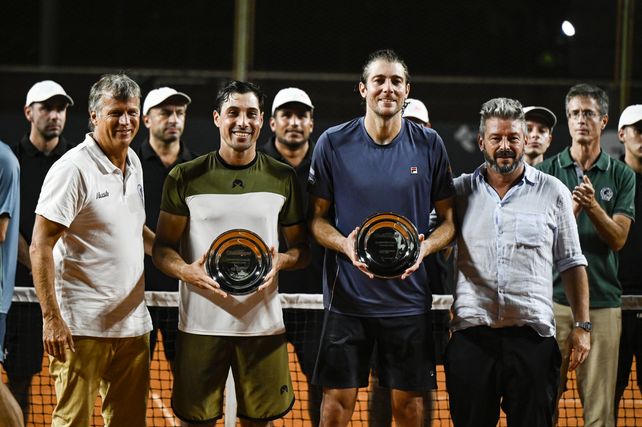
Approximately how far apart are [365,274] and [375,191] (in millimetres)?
376

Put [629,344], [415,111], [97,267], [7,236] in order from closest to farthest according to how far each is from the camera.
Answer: [97,267], [7,236], [629,344], [415,111]

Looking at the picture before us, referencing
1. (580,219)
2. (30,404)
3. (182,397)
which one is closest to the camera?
(182,397)

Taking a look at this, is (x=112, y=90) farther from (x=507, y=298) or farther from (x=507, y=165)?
(x=507, y=298)

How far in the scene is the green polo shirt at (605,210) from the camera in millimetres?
4941

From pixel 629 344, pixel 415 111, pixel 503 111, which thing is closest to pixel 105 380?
pixel 503 111

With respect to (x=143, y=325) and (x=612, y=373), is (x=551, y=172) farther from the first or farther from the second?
(x=143, y=325)

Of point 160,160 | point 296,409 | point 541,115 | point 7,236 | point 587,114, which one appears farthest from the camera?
point 296,409

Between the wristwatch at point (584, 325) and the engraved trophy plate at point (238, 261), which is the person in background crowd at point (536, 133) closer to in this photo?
the wristwatch at point (584, 325)

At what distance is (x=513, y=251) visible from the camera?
160 inches

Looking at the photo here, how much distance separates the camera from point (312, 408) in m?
5.41

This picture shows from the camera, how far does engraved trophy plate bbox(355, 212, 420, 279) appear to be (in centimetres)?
387

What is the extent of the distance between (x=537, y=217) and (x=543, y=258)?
0.19 m

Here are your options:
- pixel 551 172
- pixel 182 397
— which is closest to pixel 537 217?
pixel 551 172

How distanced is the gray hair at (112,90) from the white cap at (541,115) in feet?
8.34
